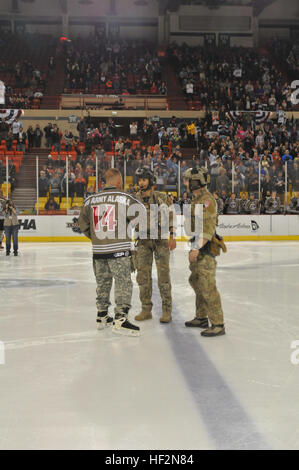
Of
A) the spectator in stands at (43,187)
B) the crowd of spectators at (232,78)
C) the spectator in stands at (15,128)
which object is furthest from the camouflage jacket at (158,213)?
the crowd of spectators at (232,78)

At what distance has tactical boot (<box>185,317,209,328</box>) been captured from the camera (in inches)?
226

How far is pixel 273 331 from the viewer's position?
5.53 meters

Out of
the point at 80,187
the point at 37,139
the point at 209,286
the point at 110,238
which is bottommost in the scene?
the point at 209,286

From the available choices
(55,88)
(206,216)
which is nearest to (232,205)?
(206,216)

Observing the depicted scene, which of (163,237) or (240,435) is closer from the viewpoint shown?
(240,435)

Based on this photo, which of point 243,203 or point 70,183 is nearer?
point 70,183

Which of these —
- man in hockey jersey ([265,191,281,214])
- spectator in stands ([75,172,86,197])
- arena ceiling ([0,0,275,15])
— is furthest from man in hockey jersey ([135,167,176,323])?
arena ceiling ([0,0,275,15])

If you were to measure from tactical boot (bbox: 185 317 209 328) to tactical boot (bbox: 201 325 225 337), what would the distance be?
1.06 feet

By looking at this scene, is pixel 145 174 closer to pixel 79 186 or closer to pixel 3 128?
pixel 79 186

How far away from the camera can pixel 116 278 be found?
524 cm

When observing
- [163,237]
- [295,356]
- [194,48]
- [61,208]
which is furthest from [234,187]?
[194,48]

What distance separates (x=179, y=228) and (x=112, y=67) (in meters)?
16.7

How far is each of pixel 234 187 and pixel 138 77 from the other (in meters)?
15.8
